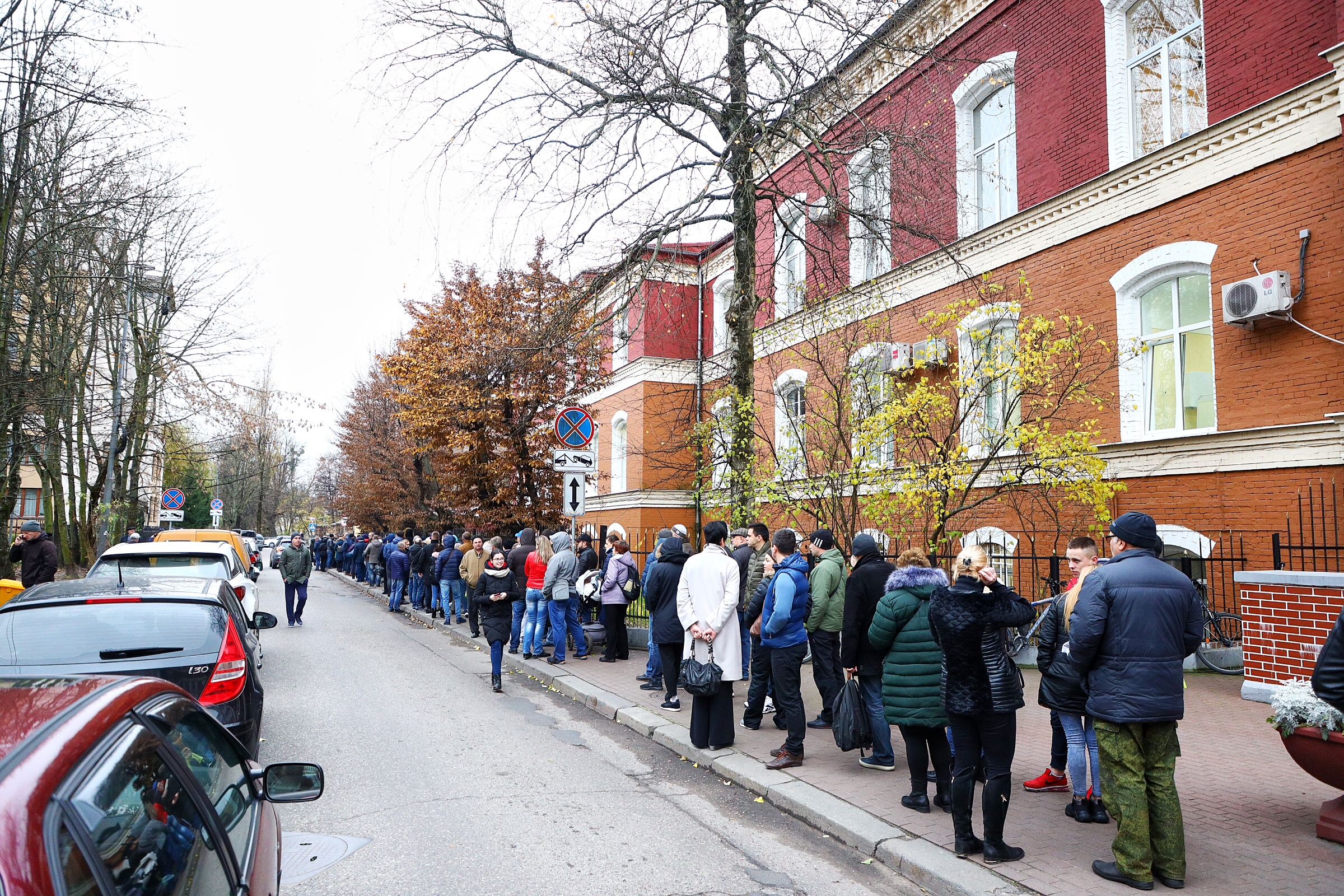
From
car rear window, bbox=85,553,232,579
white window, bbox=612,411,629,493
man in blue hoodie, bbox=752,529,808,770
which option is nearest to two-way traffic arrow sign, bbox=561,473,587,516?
car rear window, bbox=85,553,232,579

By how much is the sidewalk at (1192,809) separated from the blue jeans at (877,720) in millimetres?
177

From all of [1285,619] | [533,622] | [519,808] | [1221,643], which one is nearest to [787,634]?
[519,808]

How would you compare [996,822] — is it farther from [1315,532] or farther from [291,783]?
[1315,532]

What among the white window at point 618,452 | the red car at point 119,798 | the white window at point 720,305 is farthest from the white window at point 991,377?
the white window at point 618,452

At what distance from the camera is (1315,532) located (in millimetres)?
10484

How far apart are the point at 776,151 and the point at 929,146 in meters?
2.44

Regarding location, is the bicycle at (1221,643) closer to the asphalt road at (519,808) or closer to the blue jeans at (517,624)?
the asphalt road at (519,808)

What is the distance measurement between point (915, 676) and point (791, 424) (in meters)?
7.39

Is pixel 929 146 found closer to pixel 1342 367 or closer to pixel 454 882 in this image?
pixel 1342 367

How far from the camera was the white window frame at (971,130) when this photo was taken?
15234mm

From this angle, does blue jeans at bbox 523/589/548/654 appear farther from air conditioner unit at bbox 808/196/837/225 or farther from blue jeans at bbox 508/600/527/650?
air conditioner unit at bbox 808/196/837/225

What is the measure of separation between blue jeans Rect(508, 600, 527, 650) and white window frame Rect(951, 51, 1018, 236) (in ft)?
32.6

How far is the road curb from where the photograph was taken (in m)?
4.82

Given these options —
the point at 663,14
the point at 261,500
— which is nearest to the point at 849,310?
the point at 663,14
